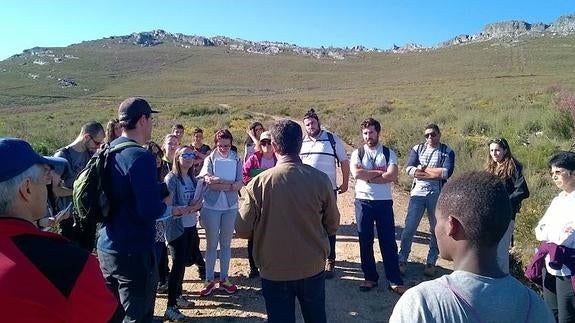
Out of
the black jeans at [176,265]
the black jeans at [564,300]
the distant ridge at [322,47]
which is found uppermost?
the distant ridge at [322,47]

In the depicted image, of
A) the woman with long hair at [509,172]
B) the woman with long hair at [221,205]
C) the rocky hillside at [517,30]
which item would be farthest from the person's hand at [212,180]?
the rocky hillside at [517,30]

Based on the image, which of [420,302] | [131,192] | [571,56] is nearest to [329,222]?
[131,192]

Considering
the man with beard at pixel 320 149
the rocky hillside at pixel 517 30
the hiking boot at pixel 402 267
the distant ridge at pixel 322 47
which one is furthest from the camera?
the distant ridge at pixel 322 47

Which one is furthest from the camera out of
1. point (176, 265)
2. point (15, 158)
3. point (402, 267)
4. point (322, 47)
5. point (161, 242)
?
point (322, 47)

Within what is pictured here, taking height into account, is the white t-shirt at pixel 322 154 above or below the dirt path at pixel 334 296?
above

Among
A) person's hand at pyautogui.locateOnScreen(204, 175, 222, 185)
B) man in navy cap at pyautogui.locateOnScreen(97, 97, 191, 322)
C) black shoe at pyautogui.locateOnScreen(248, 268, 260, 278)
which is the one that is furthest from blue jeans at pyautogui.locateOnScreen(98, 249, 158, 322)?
black shoe at pyautogui.locateOnScreen(248, 268, 260, 278)

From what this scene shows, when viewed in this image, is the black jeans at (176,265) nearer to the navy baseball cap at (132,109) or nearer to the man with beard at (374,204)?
the navy baseball cap at (132,109)

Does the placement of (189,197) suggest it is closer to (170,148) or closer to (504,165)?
(170,148)

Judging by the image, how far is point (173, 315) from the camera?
15.5 feet

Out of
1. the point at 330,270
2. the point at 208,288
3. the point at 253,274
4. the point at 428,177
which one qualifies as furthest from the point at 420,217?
the point at 208,288

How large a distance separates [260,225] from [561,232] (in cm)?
221

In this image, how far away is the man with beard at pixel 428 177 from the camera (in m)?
5.86

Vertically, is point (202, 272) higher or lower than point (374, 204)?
lower

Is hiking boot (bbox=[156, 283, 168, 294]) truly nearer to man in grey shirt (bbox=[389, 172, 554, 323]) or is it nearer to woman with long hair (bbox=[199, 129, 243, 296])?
woman with long hair (bbox=[199, 129, 243, 296])
